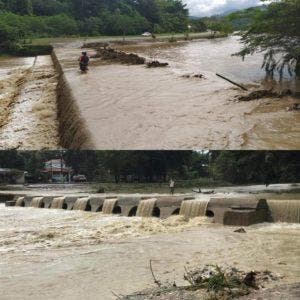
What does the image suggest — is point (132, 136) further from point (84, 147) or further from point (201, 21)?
point (201, 21)

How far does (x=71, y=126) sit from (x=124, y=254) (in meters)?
2.60

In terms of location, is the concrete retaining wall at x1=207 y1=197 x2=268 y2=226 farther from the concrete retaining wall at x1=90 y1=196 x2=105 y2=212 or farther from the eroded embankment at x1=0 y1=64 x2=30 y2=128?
the eroded embankment at x1=0 y1=64 x2=30 y2=128

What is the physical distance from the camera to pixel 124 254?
8.26 meters

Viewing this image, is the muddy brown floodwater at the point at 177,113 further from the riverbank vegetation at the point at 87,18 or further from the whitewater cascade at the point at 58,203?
the riverbank vegetation at the point at 87,18

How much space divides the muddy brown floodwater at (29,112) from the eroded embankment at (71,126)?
0.19m

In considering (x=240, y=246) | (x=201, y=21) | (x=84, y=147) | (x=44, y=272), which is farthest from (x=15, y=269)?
(x=201, y=21)

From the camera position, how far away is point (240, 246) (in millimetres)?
8406

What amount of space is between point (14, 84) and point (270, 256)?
1119cm

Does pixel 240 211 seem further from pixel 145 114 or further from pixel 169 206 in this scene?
pixel 145 114

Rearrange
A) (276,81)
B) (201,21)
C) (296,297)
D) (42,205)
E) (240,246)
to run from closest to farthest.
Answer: (296,297)
(240,246)
(276,81)
(42,205)
(201,21)

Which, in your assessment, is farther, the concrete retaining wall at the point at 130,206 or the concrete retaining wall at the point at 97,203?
the concrete retaining wall at the point at 97,203

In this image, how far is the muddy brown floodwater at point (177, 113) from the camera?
741 cm

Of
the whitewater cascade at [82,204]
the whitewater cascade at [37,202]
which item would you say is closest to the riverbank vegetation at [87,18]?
the whitewater cascade at [37,202]

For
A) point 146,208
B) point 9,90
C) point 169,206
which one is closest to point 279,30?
point 169,206
